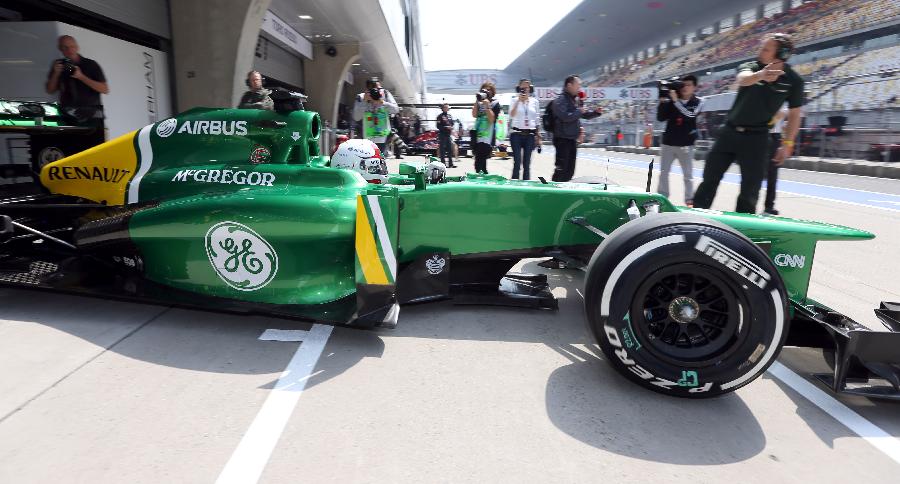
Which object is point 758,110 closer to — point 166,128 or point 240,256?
point 240,256

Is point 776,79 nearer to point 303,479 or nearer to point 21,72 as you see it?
point 303,479

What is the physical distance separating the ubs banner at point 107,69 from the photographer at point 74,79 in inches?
80.3

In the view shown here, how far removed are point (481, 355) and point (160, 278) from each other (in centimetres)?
192

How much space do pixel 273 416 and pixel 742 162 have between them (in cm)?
371

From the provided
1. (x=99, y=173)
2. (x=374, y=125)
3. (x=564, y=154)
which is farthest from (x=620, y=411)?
(x=374, y=125)

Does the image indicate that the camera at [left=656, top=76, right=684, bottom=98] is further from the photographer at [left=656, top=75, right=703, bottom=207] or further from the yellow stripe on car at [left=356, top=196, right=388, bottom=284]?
the yellow stripe on car at [left=356, top=196, right=388, bottom=284]

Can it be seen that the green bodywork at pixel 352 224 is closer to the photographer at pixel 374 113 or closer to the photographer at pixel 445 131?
the photographer at pixel 374 113

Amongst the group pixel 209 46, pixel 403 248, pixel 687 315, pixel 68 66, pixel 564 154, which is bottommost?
pixel 687 315

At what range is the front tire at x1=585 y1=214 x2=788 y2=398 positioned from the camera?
87.0 inches

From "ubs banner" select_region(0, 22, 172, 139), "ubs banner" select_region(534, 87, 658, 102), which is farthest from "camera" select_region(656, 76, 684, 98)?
"ubs banner" select_region(534, 87, 658, 102)

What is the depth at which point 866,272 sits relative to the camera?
4.43 m

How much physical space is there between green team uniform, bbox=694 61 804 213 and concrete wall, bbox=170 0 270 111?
8681 mm

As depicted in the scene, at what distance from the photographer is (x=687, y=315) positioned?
2.33 meters

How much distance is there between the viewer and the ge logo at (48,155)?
14.6 ft
